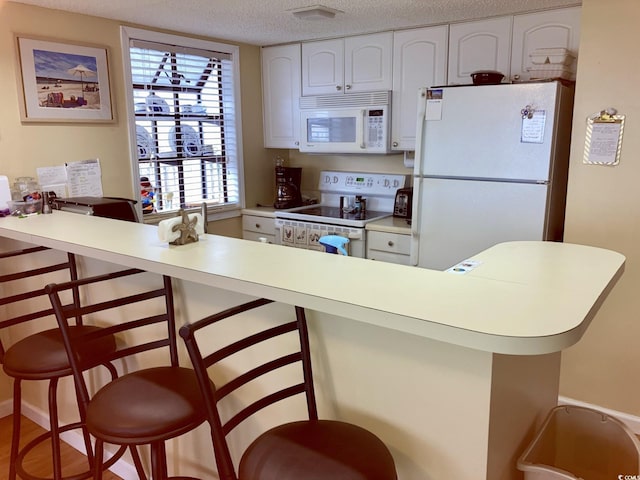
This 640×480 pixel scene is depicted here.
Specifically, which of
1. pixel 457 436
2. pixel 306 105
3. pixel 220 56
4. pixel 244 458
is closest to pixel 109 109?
pixel 220 56

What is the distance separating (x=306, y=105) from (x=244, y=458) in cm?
300

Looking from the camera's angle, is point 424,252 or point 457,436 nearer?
point 457,436

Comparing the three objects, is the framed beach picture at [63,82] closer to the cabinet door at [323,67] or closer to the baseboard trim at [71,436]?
the cabinet door at [323,67]

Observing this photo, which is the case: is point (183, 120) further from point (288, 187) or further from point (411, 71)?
→ point (411, 71)

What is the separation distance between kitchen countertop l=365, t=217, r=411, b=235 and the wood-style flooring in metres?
2.05

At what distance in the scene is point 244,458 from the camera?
4.15ft

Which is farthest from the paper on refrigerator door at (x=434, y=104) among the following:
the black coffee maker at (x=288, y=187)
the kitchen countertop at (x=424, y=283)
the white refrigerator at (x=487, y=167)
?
the black coffee maker at (x=288, y=187)

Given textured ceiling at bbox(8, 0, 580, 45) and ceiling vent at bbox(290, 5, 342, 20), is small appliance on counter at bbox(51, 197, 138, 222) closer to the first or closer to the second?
textured ceiling at bbox(8, 0, 580, 45)

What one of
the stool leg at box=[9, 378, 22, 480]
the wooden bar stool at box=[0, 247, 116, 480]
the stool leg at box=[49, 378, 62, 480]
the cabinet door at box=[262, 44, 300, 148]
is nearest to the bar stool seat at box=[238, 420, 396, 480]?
the wooden bar stool at box=[0, 247, 116, 480]

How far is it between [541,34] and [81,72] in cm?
263

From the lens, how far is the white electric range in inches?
138

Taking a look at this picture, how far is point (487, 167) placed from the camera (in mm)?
2656

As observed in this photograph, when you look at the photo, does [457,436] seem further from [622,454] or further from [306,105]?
[306,105]

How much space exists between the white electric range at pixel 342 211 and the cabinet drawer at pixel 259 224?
0.09 meters
